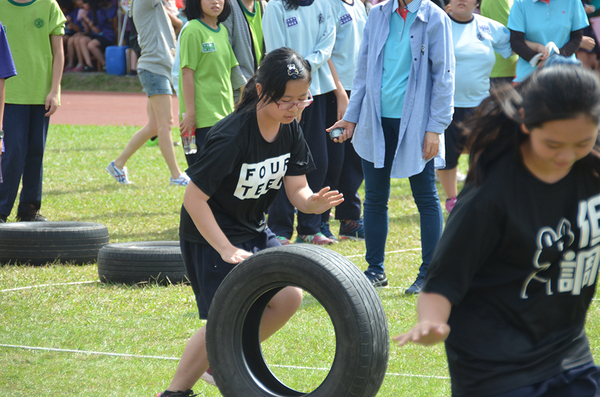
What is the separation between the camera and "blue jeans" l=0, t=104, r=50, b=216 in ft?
19.7

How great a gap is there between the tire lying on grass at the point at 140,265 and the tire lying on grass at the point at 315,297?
193 cm

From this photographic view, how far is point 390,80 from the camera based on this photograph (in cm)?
454

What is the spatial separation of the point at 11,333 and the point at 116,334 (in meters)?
0.57

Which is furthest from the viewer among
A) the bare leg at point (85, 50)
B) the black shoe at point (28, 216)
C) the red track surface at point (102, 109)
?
the bare leg at point (85, 50)

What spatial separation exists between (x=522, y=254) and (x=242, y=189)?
4.68 ft

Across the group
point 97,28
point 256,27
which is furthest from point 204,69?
point 97,28

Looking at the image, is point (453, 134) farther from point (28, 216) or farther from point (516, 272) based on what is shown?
point (516, 272)

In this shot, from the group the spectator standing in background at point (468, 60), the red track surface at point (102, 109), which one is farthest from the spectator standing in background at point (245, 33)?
the red track surface at point (102, 109)

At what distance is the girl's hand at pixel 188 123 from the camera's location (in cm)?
577

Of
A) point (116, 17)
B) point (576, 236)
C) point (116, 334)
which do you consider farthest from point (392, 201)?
point (116, 17)

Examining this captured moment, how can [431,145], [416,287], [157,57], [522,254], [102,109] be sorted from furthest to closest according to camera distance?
[102,109]
[157,57]
[416,287]
[431,145]
[522,254]

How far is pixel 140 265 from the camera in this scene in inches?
187

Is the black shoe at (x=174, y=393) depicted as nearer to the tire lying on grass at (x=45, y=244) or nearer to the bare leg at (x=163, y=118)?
the tire lying on grass at (x=45, y=244)

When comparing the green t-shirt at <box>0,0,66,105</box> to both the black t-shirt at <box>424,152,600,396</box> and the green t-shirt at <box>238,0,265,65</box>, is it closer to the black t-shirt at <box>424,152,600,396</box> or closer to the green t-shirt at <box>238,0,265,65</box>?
the green t-shirt at <box>238,0,265,65</box>
